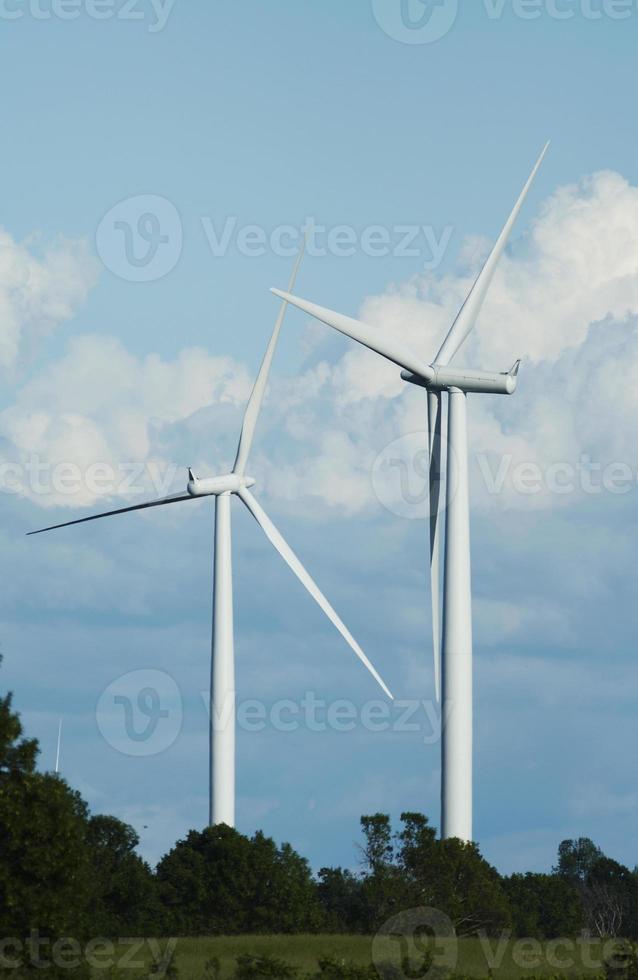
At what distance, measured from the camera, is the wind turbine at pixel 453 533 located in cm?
7450

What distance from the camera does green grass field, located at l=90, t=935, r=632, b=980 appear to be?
191ft

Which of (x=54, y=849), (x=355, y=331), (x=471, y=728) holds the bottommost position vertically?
(x=54, y=849)

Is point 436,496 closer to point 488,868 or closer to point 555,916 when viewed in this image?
point 488,868

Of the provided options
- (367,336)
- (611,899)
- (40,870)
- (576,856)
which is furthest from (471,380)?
(576,856)

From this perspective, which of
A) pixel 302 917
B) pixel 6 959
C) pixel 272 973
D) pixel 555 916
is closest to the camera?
pixel 6 959

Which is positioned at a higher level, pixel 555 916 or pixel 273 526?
pixel 273 526

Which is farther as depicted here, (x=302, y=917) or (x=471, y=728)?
(x=302, y=917)

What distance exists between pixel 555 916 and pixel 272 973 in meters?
55.2

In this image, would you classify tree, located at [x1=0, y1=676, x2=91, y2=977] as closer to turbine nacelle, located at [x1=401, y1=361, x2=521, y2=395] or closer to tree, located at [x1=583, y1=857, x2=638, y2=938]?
turbine nacelle, located at [x1=401, y1=361, x2=521, y2=395]

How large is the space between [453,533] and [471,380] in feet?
24.2

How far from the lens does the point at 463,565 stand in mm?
75062

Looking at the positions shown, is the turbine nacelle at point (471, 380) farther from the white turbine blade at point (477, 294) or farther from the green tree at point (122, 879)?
the green tree at point (122, 879)

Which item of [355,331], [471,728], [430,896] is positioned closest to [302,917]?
[430,896]

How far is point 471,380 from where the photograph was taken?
77375 mm
